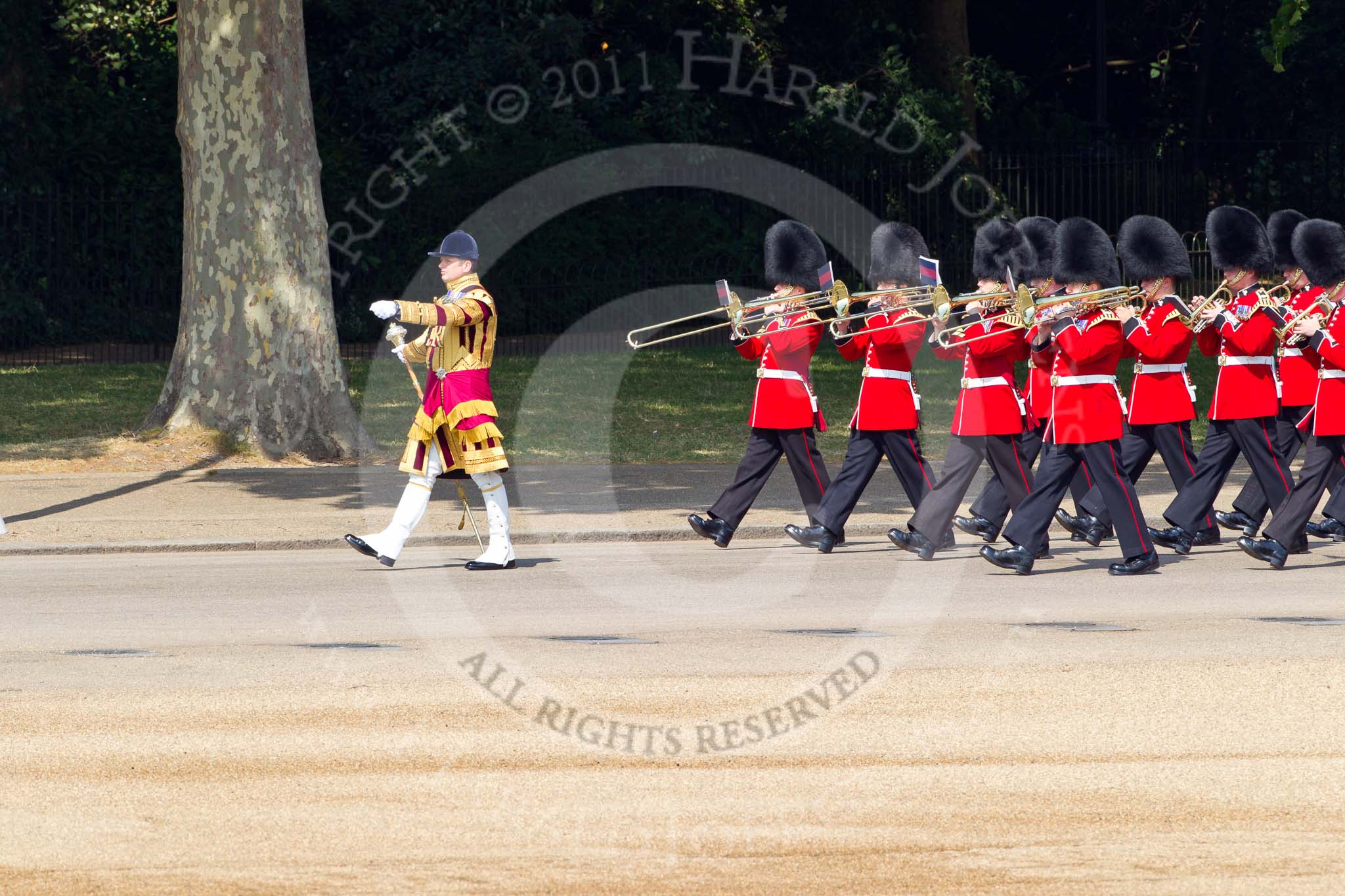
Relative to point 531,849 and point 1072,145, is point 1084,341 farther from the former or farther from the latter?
point 1072,145

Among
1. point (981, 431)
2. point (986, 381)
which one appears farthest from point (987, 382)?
point (981, 431)

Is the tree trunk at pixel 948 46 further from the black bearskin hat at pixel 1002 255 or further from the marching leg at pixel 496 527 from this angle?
the marching leg at pixel 496 527

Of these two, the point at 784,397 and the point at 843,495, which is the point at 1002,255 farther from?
the point at 843,495

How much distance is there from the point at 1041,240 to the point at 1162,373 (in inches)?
42.3

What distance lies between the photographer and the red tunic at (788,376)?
1051 cm

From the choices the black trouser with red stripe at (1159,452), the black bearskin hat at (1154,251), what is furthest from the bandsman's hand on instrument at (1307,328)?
the black trouser with red stripe at (1159,452)

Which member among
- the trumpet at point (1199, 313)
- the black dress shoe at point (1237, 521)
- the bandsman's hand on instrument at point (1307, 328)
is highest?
the trumpet at point (1199, 313)

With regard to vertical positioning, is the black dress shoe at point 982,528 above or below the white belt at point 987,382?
below

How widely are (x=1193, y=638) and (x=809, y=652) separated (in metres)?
Result: 1.64

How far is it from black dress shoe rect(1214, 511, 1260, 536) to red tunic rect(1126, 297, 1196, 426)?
81 cm

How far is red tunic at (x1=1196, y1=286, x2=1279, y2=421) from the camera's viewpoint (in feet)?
34.4

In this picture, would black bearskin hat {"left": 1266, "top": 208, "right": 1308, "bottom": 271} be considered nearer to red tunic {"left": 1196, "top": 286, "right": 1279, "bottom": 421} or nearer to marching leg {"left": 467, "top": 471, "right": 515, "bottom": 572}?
red tunic {"left": 1196, "top": 286, "right": 1279, "bottom": 421}

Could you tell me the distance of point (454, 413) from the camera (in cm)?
965

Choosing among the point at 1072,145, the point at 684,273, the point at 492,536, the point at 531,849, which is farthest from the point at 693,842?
the point at 1072,145
